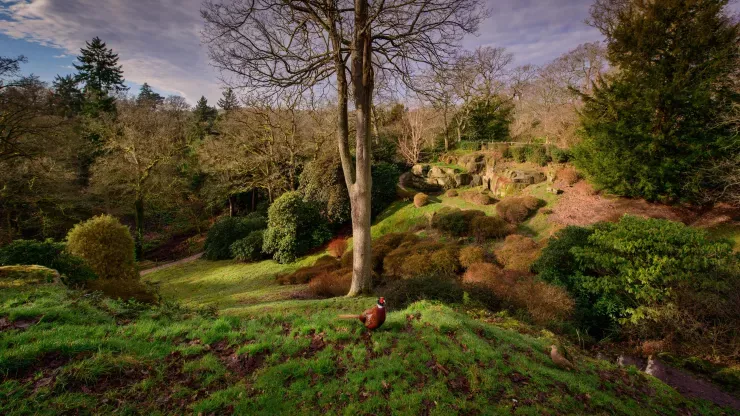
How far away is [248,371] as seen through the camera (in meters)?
3.53

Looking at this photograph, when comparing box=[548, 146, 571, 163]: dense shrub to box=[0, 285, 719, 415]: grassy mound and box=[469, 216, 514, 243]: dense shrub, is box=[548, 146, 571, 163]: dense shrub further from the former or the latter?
box=[0, 285, 719, 415]: grassy mound

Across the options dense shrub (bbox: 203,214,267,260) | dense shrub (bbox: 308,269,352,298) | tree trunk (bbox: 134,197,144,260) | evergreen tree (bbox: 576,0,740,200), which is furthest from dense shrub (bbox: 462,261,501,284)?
tree trunk (bbox: 134,197,144,260)

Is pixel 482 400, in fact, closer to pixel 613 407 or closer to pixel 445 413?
pixel 445 413

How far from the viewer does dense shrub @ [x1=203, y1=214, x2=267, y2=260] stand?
763 inches

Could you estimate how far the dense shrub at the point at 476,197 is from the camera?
1691cm

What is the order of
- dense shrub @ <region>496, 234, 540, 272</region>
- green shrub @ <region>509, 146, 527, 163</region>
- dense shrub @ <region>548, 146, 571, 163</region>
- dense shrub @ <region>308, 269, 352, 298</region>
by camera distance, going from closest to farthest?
dense shrub @ <region>496, 234, 540, 272</region>
dense shrub @ <region>308, 269, 352, 298</region>
dense shrub @ <region>548, 146, 571, 163</region>
green shrub @ <region>509, 146, 527, 163</region>

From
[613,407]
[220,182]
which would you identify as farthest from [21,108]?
[613,407]

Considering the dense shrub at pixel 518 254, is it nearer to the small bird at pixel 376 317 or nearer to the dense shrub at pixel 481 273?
the dense shrub at pixel 481 273

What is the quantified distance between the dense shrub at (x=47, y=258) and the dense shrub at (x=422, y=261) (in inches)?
359

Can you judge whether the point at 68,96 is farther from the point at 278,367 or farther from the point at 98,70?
the point at 278,367

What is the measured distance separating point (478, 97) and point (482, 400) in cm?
2869

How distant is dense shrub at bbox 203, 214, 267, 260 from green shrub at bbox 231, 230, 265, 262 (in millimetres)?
837

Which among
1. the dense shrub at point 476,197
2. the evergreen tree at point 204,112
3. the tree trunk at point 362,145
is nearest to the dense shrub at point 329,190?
the dense shrub at point 476,197

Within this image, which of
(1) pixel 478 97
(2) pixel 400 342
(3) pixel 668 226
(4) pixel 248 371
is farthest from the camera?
(1) pixel 478 97
